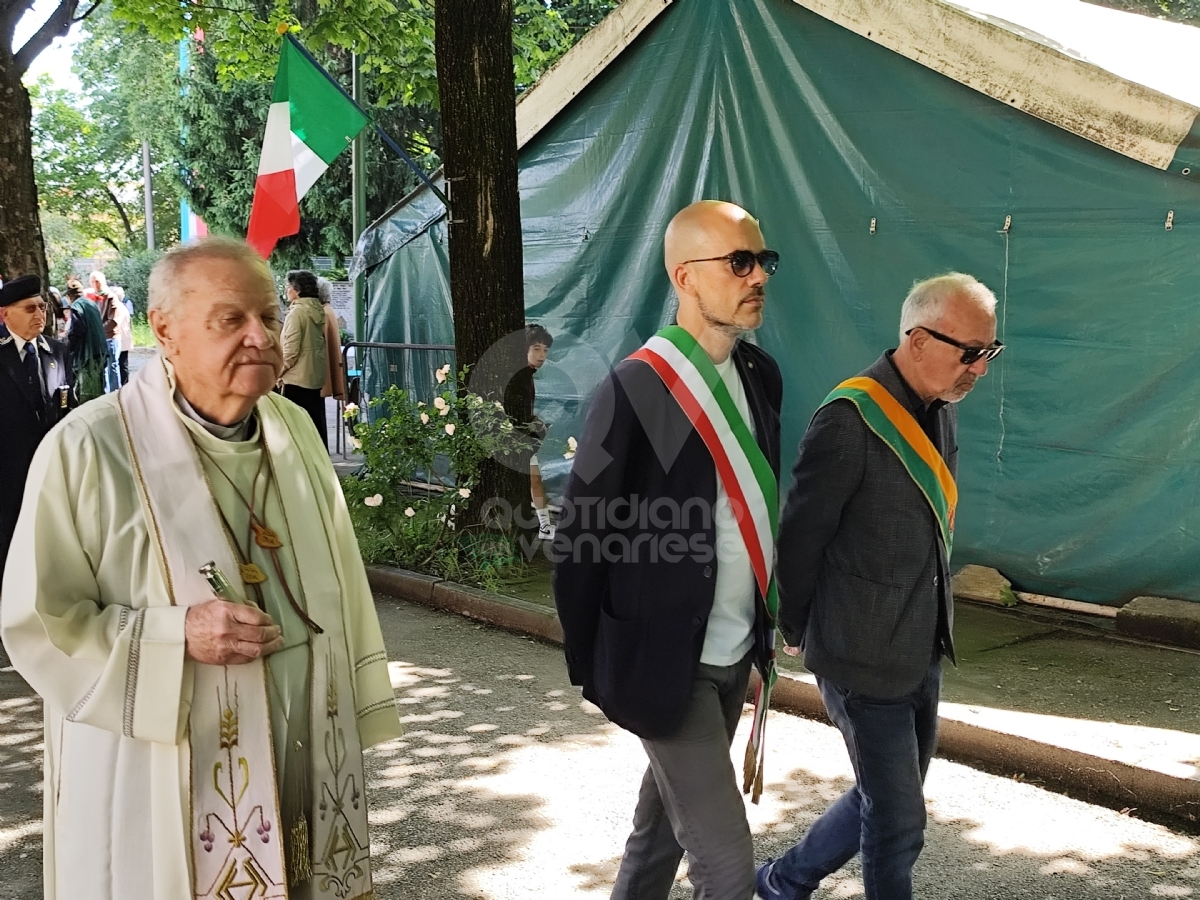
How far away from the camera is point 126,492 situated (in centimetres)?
238

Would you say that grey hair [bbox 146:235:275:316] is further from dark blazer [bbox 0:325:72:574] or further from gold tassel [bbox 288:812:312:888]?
dark blazer [bbox 0:325:72:574]

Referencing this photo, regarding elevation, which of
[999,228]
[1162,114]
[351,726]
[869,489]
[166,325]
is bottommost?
[351,726]

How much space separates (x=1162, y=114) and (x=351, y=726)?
5.63 metres

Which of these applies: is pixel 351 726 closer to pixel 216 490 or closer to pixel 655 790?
pixel 216 490

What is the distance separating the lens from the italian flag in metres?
8.88

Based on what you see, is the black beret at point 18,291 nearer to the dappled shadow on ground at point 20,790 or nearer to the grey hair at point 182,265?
the dappled shadow on ground at point 20,790

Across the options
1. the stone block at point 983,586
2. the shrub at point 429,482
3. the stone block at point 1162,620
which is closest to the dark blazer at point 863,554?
the stone block at point 1162,620

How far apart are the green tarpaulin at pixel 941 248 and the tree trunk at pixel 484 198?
1.33 meters

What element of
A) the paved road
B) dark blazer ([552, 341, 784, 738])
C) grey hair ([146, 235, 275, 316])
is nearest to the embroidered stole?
grey hair ([146, 235, 275, 316])

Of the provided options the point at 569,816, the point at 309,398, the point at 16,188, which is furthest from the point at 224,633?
the point at 16,188

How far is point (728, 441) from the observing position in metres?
2.98

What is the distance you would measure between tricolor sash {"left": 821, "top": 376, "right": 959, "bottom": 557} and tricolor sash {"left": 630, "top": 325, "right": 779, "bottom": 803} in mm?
348

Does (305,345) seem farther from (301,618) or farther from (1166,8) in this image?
(1166,8)

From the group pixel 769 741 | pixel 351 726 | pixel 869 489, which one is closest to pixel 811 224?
pixel 769 741
